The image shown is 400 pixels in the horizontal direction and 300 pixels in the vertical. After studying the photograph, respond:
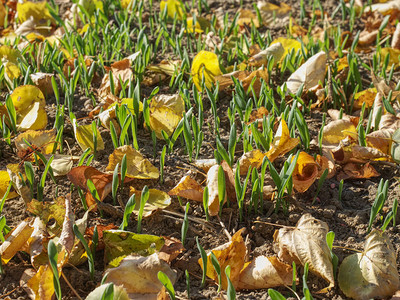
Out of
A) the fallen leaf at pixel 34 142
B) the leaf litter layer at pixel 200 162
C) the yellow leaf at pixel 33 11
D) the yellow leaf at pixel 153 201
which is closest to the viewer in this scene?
the leaf litter layer at pixel 200 162

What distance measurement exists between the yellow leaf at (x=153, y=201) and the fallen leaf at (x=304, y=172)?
0.42m

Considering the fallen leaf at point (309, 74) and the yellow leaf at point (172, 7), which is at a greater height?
the yellow leaf at point (172, 7)

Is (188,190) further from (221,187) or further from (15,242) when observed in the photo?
(15,242)

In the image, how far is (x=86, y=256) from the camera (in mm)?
1432

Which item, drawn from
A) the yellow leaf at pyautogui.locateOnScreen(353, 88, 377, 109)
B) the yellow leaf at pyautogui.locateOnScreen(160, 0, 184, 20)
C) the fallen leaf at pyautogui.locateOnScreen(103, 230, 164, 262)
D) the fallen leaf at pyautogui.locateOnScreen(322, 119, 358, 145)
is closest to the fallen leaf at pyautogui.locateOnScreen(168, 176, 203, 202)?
the fallen leaf at pyautogui.locateOnScreen(103, 230, 164, 262)

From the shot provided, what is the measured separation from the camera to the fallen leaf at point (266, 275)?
1354mm

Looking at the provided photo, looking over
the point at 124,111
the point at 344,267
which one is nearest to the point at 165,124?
the point at 124,111

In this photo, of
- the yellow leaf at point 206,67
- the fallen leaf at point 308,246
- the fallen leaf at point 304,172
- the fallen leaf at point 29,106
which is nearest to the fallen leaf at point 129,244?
the fallen leaf at point 308,246

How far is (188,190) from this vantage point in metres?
1.62

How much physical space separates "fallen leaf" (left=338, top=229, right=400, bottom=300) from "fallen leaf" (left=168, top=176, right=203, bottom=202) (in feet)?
1.62

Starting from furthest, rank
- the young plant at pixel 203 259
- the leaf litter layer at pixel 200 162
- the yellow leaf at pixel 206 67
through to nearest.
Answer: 1. the yellow leaf at pixel 206 67
2. the leaf litter layer at pixel 200 162
3. the young plant at pixel 203 259

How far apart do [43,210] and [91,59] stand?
1.08 meters

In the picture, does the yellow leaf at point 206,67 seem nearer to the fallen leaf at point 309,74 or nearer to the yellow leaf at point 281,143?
the fallen leaf at point 309,74

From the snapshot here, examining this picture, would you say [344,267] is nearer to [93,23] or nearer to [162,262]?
[162,262]
